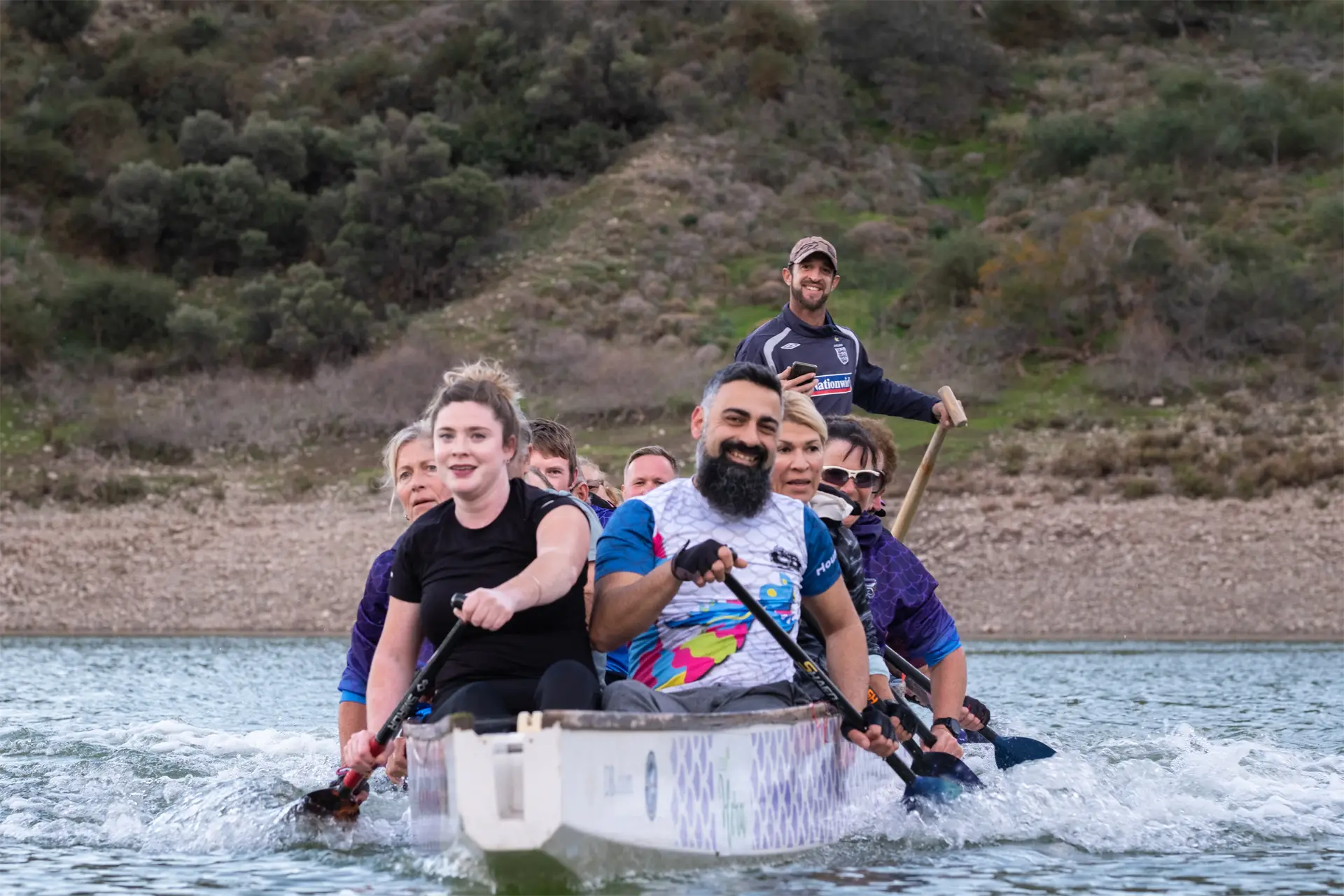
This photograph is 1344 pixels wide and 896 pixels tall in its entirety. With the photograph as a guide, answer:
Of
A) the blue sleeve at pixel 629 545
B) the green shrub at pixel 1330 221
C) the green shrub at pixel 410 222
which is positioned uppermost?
the green shrub at pixel 410 222

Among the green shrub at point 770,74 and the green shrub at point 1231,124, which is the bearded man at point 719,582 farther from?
the green shrub at point 770,74

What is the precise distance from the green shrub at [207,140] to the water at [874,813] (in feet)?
117

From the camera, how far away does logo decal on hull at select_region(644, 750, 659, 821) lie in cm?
610

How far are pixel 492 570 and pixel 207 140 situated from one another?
46.7 m

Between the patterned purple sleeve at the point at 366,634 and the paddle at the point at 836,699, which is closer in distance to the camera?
the paddle at the point at 836,699

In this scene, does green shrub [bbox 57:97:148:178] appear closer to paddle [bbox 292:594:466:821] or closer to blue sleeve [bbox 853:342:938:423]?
blue sleeve [bbox 853:342:938:423]

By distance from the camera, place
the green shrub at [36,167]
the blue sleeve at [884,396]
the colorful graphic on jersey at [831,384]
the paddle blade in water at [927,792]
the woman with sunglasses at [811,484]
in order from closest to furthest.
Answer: the woman with sunglasses at [811,484] → the paddle blade in water at [927,792] → the colorful graphic on jersey at [831,384] → the blue sleeve at [884,396] → the green shrub at [36,167]

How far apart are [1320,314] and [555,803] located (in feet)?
108

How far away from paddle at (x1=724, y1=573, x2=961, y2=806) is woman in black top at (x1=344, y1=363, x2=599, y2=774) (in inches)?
22.2

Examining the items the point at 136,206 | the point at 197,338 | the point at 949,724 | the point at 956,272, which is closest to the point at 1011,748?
the point at 949,724

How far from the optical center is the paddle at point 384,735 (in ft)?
21.2

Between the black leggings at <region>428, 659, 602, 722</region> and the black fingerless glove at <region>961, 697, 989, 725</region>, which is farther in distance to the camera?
the black fingerless glove at <region>961, 697, 989, 725</region>

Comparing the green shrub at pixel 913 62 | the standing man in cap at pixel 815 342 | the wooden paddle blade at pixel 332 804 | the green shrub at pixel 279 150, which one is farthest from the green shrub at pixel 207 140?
the wooden paddle blade at pixel 332 804

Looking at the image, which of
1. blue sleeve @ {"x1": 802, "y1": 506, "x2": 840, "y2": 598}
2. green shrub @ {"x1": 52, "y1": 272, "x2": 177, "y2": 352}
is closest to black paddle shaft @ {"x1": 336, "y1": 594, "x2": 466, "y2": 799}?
blue sleeve @ {"x1": 802, "y1": 506, "x2": 840, "y2": 598}
